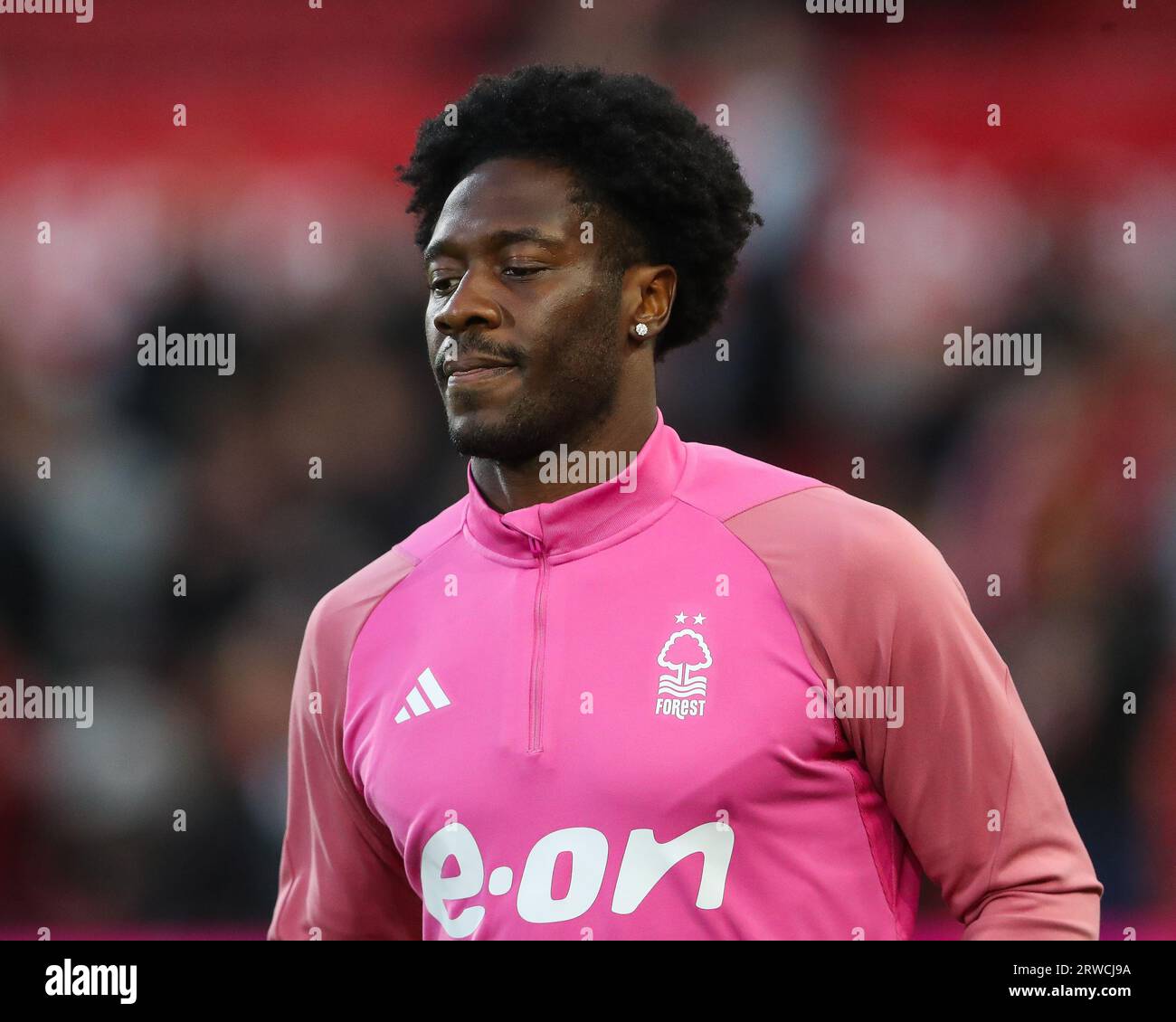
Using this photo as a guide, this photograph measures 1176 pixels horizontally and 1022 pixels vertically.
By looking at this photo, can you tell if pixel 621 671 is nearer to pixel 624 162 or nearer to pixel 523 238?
pixel 523 238

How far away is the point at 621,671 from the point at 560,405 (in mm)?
422

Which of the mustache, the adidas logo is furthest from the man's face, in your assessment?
the adidas logo

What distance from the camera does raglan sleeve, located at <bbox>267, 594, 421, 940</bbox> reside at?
2275 mm

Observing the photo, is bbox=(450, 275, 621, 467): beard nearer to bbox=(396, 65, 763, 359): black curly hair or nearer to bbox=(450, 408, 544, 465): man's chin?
bbox=(450, 408, 544, 465): man's chin

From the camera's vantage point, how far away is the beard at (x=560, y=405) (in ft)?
6.89

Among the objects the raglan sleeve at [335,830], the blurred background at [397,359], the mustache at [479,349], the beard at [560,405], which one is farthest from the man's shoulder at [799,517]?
the blurred background at [397,359]

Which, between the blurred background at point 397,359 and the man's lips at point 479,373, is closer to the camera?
the man's lips at point 479,373

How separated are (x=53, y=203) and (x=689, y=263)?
2576 mm

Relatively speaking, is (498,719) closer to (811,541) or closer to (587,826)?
(587,826)

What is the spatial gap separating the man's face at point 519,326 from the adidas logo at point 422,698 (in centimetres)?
36

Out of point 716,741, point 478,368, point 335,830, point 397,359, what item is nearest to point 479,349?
point 478,368

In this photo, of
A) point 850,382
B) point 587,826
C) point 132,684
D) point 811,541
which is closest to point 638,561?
point 811,541

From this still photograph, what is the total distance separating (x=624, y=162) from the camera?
226 cm

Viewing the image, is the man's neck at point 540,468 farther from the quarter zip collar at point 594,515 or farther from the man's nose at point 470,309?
the man's nose at point 470,309
